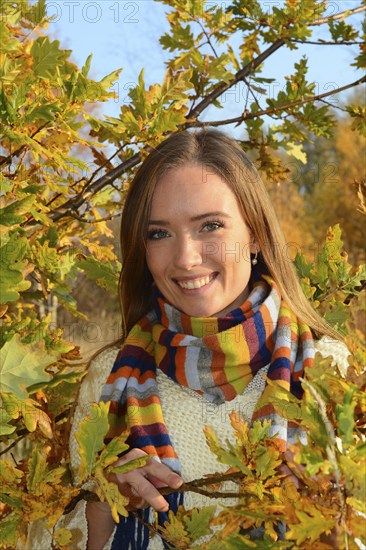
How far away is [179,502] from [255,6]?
1.41m

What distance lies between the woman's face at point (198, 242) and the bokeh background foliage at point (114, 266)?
0.14m

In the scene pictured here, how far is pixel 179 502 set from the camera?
1651 mm

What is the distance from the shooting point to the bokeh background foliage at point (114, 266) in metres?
0.96

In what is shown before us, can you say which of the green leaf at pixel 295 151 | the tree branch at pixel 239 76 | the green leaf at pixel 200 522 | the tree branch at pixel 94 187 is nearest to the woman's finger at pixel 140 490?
the green leaf at pixel 200 522

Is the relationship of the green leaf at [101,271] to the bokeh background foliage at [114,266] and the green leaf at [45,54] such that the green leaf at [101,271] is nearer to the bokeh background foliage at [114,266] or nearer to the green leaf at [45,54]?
the bokeh background foliage at [114,266]

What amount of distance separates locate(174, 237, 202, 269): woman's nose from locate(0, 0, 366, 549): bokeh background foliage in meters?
0.24

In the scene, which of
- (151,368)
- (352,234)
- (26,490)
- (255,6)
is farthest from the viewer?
(352,234)

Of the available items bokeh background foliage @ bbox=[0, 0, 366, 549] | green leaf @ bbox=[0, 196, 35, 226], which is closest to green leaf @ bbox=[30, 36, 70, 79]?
bokeh background foliage @ bbox=[0, 0, 366, 549]

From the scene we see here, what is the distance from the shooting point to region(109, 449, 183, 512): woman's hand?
137cm

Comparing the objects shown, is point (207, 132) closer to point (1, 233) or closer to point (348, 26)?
point (348, 26)

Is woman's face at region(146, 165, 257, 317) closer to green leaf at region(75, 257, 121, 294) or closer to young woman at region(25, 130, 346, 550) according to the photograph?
young woman at region(25, 130, 346, 550)

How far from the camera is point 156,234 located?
174cm

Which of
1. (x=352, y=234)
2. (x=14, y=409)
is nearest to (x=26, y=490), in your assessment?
(x=14, y=409)

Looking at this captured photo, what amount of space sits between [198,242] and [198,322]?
7.5 inches
